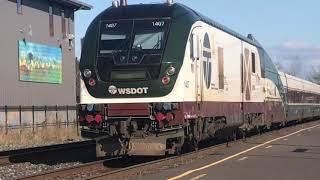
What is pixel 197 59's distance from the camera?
49.7ft

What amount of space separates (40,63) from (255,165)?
30.2 meters

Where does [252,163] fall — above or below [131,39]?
below

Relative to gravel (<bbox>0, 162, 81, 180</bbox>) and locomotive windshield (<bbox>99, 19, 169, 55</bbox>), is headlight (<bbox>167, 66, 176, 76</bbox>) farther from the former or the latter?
gravel (<bbox>0, 162, 81, 180</bbox>)

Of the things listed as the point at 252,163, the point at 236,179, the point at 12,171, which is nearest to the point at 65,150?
the point at 12,171

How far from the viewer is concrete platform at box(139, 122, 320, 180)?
12266mm

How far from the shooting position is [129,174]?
42.0ft

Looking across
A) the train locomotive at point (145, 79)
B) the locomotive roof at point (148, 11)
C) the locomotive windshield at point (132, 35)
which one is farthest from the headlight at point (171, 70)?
the locomotive roof at point (148, 11)

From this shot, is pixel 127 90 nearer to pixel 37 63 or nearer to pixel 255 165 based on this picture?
pixel 255 165

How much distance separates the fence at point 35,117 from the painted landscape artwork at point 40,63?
2.09 m

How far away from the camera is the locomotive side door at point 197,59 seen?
48.9 ft

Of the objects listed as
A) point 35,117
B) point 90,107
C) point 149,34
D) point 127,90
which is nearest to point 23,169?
point 90,107

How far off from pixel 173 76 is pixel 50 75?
3068cm

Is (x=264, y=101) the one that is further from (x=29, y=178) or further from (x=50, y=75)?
(x=50, y=75)

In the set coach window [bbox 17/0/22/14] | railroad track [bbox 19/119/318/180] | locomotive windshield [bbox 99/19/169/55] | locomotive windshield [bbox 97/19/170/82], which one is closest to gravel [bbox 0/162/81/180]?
railroad track [bbox 19/119/318/180]
